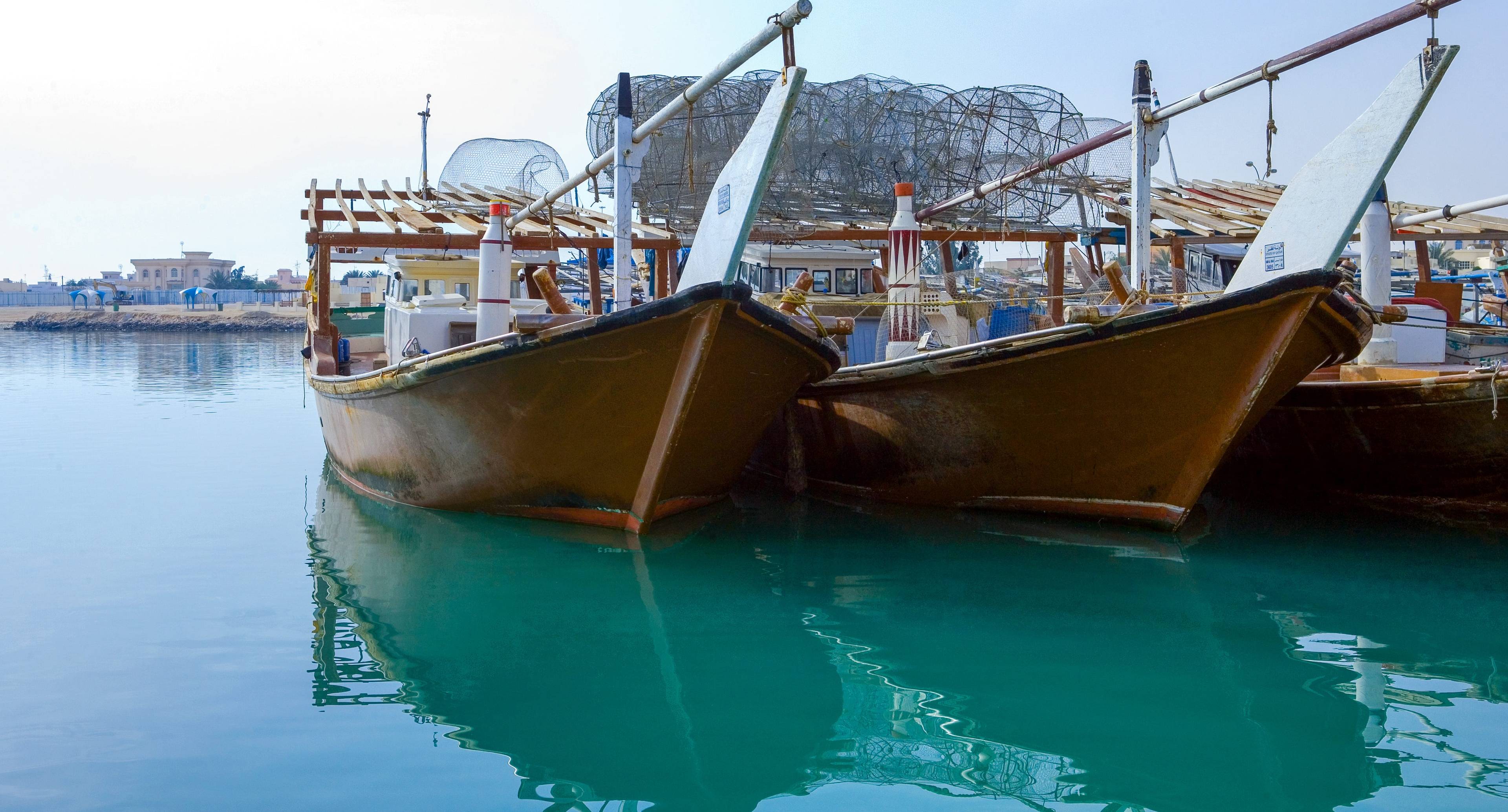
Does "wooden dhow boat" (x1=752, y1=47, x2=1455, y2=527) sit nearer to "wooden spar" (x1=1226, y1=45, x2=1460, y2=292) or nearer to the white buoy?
"wooden spar" (x1=1226, y1=45, x2=1460, y2=292)

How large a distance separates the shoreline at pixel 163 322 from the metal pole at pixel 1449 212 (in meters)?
61.3

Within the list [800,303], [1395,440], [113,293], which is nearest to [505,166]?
[800,303]

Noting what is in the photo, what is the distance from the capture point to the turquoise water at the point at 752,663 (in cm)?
458

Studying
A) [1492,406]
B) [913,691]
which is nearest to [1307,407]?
[1492,406]

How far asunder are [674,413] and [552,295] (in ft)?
7.40

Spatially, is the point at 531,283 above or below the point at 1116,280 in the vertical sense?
above

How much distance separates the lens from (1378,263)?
1119 cm

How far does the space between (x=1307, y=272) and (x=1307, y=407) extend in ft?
10.5

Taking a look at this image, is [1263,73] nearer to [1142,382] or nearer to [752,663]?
[1142,382]

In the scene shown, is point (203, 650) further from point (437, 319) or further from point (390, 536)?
point (437, 319)

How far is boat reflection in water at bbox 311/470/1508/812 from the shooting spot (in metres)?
4.68

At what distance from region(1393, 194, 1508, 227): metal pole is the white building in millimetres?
111332

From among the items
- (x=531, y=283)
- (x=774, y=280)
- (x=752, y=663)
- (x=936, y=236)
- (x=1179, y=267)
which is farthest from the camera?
(x=774, y=280)

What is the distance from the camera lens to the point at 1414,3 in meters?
7.88
